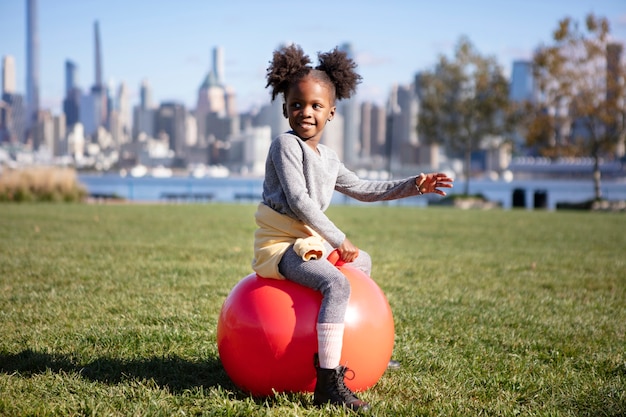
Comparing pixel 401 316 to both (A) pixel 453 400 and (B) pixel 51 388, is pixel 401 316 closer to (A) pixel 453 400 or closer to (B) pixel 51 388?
(A) pixel 453 400

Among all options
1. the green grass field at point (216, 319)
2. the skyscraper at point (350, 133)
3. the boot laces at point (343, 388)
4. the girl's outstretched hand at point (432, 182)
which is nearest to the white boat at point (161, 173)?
the skyscraper at point (350, 133)

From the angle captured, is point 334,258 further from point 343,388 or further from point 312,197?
point 343,388

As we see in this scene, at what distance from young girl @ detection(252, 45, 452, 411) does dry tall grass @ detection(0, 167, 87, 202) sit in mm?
26171

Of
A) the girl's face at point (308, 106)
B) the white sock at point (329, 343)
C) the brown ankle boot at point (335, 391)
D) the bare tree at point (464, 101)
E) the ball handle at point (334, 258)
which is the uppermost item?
the bare tree at point (464, 101)

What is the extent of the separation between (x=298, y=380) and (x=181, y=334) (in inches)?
80.9

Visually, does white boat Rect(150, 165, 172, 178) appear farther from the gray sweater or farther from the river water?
the gray sweater

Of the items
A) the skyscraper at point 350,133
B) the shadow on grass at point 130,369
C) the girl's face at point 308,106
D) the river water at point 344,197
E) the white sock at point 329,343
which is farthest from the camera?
the skyscraper at point 350,133

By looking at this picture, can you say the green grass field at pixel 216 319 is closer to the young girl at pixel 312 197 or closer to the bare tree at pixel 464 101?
the young girl at pixel 312 197

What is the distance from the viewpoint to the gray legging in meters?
4.21

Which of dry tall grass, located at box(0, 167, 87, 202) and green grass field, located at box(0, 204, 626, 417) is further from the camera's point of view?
dry tall grass, located at box(0, 167, 87, 202)

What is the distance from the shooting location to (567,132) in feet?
137

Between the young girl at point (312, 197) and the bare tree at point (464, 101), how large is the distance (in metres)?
39.5

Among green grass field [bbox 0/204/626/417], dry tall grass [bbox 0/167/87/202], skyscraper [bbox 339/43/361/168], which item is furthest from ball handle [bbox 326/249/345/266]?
skyscraper [bbox 339/43/361/168]

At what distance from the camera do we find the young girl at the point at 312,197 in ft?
13.8
